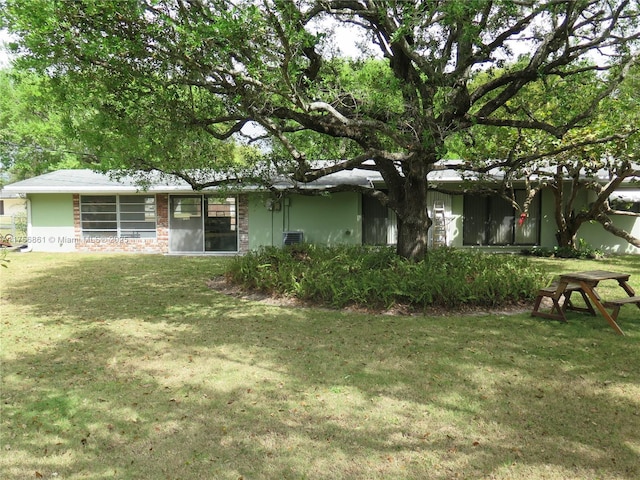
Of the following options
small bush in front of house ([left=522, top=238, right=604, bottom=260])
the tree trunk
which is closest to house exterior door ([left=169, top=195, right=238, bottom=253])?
the tree trunk

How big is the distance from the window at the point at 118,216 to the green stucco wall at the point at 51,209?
0.51 metres

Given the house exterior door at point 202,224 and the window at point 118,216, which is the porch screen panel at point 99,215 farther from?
the house exterior door at point 202,224

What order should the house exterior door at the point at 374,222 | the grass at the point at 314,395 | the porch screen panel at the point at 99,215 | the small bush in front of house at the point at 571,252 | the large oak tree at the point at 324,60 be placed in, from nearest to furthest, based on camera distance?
the grass at the point at 314,395 → the large oak tree at the point at 324,60 → the small bush in front of house at the point at 571,252 → the house exterior door at the point at 374,222 → the porch screen panel at the point at 99,215

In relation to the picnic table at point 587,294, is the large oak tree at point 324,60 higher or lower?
higher

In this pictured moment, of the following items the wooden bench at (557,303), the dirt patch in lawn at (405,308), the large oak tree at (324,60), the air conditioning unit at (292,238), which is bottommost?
the dirt patch in lawn at (405,308)

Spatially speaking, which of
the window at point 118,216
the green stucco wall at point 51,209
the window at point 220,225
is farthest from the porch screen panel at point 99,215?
the window at point 220,225

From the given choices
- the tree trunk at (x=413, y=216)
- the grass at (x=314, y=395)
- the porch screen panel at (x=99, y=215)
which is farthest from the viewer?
the porch screen panel at (x=99, y=215)

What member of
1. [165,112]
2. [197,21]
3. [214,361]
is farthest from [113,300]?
[197,21]

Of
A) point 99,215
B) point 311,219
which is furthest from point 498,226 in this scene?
point 99,215

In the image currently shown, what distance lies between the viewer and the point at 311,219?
15914 mm

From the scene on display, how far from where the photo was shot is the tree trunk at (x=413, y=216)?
918 centimetres

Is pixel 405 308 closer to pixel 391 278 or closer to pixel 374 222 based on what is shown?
pixel 391 278

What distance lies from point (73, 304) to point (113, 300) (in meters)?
0.65

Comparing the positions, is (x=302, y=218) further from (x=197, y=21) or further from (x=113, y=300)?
(x=197, y=21)
